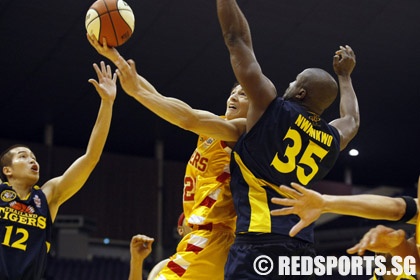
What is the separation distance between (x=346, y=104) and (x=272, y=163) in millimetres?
1100

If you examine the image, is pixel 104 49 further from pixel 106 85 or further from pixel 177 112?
pixel 177 112

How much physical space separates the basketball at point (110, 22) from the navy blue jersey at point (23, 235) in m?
1.37

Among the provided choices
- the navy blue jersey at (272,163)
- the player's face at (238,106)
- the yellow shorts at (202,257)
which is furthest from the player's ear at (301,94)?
the yellow shorts at (202,257)

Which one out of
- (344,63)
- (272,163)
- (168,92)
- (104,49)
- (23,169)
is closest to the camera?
(272,163)

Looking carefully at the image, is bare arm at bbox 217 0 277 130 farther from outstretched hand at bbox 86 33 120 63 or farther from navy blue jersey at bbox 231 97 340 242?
outstretched hand at bbox 86 33 120 63

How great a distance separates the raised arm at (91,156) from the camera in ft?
17.0

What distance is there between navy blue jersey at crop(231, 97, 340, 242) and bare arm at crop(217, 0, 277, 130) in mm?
60

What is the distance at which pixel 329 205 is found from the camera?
310cm

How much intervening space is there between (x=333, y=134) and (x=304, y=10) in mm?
7661

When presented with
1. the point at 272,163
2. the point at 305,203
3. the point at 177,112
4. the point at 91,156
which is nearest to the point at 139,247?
the point at 91,156

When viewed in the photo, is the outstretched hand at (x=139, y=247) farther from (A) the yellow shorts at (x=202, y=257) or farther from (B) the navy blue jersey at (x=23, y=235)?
(B) the navy blue jersey at (x=23, y=235)

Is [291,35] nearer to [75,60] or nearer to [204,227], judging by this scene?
[75,60]

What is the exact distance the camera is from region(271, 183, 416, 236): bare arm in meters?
3.10

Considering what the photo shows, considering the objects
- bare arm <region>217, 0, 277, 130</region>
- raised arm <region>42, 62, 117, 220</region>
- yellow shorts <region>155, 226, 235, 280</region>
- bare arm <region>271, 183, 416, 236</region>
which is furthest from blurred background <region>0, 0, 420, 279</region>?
bare arm <region>271, 183, 416, 236</region>
